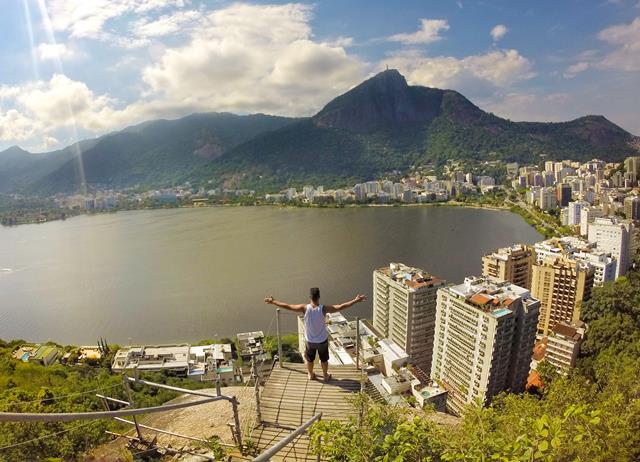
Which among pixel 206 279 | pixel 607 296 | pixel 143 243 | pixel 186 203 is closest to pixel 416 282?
pixel 607 296

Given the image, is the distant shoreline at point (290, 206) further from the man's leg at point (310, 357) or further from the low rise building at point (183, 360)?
the man's leg at point (310, 357)

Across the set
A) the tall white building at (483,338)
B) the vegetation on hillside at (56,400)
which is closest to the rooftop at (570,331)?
the tall white building at (483,338)

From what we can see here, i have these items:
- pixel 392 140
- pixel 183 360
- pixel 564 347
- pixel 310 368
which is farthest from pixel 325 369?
pixel 392 140

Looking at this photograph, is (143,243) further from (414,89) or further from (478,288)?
(414,89)

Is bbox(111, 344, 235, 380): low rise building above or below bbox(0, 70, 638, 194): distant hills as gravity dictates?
below

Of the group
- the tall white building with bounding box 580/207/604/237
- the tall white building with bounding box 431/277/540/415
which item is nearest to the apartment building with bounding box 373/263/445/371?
the tall white building with bounding box 431/277/540/415

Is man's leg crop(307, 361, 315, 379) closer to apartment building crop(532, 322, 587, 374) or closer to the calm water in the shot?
apartment building crop(532, 322, 587, 374)
